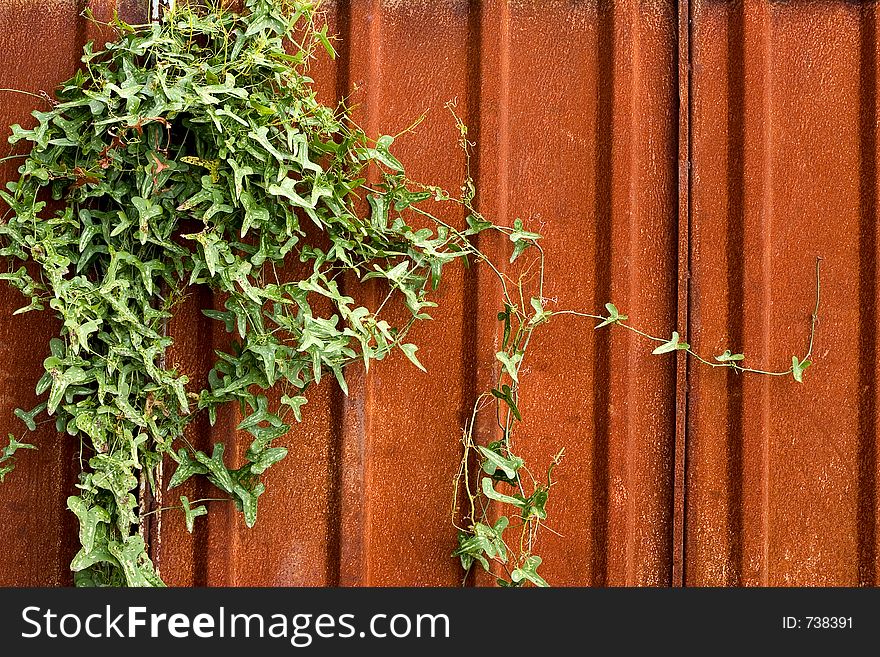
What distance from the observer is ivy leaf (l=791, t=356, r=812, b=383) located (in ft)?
5.84

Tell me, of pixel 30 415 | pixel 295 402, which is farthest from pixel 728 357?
pixel 30 415

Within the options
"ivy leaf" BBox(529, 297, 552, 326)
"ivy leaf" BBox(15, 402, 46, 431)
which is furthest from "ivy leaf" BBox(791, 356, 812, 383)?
"ivy leaf" BBox(15, 402, 46, 431)

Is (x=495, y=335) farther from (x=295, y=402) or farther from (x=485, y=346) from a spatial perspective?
(x=295, y=402)

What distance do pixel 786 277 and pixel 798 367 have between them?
218 mm

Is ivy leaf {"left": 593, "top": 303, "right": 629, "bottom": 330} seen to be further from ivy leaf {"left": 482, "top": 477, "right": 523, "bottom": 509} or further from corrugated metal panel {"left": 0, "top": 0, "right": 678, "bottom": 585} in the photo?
ivy leaf {"left": 482, "top": 477, "right": 523, "bottom": 509}

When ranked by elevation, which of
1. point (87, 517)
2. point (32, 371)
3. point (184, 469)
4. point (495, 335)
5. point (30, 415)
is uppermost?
point (495, 335)

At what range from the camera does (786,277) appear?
182cm

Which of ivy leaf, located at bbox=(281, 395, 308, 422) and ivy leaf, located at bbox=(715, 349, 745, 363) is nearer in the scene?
ivy leaf, located at bbox=(281, 395, 308, 422)

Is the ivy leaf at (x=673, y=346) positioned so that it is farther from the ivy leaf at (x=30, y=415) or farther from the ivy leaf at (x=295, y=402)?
the ivy leaf at (x=30, y=415)

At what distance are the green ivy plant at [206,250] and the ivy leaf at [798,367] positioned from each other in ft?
0.55

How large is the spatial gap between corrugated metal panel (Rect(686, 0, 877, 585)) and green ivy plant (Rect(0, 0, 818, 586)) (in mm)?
177

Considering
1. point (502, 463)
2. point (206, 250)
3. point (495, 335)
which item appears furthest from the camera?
point (495, 335)

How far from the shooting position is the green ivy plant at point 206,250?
1582 mm

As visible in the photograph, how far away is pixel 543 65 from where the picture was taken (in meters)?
1.81
